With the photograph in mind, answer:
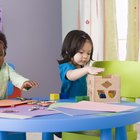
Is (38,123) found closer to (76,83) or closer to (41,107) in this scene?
(41,107)

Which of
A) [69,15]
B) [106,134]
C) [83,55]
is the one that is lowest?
[106,134]

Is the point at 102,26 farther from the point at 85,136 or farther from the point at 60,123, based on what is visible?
Answer: the point at 60,123

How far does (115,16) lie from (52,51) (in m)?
0.95

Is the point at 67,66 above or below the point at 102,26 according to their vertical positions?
below

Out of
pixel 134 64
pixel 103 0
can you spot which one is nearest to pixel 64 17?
pixel 103 0

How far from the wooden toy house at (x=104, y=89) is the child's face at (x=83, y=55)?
1.52 ft

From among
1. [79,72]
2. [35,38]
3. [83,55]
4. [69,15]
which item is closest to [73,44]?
[83,55]

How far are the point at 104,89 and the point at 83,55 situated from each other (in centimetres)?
50

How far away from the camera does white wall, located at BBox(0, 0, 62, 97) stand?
301 cm

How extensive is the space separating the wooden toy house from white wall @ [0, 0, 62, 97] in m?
1.91

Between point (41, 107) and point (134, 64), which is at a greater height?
point (134, 64)

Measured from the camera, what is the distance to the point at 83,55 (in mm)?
1652

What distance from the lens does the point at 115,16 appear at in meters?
2.65

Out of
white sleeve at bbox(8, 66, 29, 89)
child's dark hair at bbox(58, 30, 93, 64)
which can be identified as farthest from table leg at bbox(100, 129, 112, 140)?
child's dark hair at bbox(58, 30, 93, 64)
